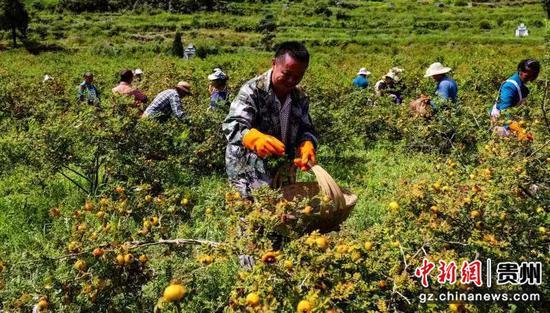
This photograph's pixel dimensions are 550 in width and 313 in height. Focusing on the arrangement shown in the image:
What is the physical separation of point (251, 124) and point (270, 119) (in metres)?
0.16

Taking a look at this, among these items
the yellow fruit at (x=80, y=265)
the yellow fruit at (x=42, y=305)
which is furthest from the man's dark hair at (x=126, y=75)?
the yellow fruit at (x=42, y=305)

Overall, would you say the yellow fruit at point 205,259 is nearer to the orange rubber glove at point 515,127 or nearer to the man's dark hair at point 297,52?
the man's dark hair at point 297,52

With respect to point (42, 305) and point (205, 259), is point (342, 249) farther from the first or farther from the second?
point (42, 305)

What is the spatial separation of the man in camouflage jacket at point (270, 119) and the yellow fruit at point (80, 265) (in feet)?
3.40

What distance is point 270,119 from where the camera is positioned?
2.92 m

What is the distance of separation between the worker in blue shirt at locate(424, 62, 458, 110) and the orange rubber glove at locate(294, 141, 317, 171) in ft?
8.76

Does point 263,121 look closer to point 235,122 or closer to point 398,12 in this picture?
point 235,122

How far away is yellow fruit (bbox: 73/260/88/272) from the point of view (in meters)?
1.84

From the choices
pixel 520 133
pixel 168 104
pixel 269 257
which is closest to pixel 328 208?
pixel 269 257

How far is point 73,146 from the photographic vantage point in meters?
4.11

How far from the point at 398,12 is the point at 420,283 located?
201 feet

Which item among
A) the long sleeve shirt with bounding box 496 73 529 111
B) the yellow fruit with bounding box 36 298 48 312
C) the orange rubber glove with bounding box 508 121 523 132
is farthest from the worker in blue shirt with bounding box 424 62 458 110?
the yellow fruit with bounding box 36 298 48 312

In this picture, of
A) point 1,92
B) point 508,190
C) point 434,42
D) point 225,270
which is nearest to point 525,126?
point 508,190

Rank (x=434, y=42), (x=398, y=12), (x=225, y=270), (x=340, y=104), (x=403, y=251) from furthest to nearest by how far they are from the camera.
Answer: (x=398, y=12) < (x=434, y=42) < (x=340, y=104) < (x=225, y=270) < (x=403, y=251)
